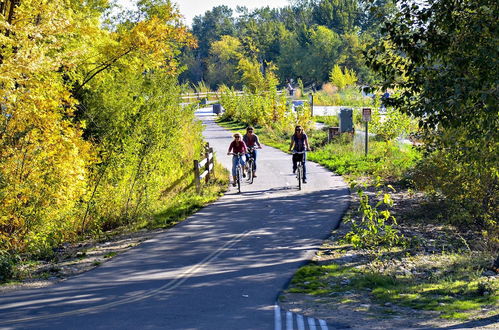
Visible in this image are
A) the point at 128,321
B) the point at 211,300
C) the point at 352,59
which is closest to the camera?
the point at 128,321

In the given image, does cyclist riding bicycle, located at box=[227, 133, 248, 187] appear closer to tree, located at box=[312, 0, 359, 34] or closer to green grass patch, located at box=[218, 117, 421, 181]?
green grass patch, located at box=[218, 117, 421, 181]

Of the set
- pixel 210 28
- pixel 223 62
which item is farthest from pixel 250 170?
pixel 210 28

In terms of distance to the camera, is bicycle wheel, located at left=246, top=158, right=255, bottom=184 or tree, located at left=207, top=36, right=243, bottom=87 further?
tree, located at left=207, top=36, right=243, bottom=87

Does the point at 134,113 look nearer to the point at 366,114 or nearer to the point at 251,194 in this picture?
the point at 251,194

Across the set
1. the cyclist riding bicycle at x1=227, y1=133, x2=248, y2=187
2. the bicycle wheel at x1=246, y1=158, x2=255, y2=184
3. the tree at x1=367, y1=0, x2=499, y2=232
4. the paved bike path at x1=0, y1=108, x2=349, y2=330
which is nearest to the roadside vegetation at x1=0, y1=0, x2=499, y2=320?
the tree at x1=367, y1=0, x2=499, y2=232

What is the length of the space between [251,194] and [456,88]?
1091 centimetres

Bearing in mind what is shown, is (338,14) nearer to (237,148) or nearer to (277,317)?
(237,148)

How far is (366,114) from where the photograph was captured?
25.0 metres

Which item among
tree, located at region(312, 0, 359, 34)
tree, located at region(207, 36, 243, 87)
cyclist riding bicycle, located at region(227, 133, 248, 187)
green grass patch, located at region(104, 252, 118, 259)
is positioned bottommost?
green grass patch, located at region(104, 252, 118, 259)

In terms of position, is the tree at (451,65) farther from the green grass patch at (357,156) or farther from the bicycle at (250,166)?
the bicycle at (250,166)

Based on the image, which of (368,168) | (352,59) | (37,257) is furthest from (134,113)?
(352,59)

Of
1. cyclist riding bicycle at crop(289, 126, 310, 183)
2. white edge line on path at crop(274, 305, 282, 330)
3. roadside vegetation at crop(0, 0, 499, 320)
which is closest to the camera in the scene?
white edge line on path at crop(274, 305, 282, 330)

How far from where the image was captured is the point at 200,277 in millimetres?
10602

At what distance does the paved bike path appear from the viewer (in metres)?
8.44
